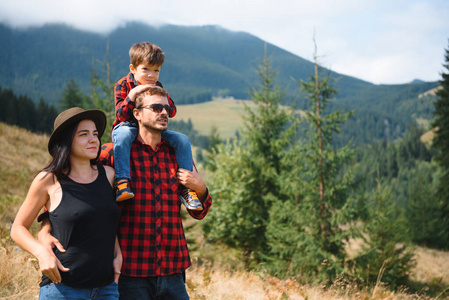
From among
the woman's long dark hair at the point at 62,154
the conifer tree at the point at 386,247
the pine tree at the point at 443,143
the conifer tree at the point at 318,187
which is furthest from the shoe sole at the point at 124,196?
the pine tree at the point at 443,143

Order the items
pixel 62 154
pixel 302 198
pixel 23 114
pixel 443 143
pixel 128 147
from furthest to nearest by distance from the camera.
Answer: pixel 23 114 → pixel 443 143 → pixel 302 198 → pixel 128 147 → pixel 62 154

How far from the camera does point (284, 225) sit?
1351 centimetres

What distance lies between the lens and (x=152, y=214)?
110 inches

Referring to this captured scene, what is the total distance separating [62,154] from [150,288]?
3.63 ft

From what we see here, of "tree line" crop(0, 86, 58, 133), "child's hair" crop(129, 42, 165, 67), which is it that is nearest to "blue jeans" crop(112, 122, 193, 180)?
"child's hair" crop(129, 42, 165, 67)

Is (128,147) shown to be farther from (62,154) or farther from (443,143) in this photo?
(443,143)

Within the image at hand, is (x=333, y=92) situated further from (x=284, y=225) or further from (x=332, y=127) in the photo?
(x=284, y=225)

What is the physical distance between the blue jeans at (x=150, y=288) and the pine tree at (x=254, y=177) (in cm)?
1175

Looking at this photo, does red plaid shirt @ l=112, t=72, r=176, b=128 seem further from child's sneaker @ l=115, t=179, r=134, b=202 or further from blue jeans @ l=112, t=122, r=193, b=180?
child's sneaker @ l=115, t=179, r=134, b=202

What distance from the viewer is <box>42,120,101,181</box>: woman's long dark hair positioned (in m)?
2.53

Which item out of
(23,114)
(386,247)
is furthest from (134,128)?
(23,114)

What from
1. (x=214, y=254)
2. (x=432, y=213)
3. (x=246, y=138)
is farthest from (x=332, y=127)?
(x=432, y=213)

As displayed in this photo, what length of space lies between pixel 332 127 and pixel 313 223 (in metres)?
3.19

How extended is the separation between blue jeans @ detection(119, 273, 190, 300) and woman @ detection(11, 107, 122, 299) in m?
0.14
